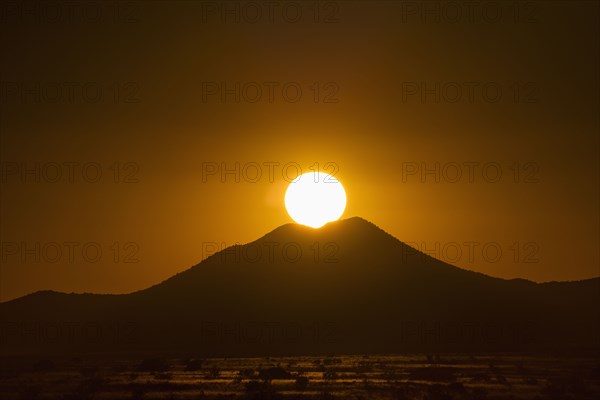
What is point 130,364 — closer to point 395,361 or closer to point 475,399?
point 395,361

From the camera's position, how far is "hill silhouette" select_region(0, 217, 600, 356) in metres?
141

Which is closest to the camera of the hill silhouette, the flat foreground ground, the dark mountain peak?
the flat foreground ground

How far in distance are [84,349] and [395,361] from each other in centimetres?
6448

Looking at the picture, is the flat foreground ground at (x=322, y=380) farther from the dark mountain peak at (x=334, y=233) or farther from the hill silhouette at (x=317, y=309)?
the dark mountain peak at (x=334, y=233)

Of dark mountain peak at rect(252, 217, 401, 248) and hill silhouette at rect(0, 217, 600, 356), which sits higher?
dark mountain peak at rect(252, 217, 401, 248)

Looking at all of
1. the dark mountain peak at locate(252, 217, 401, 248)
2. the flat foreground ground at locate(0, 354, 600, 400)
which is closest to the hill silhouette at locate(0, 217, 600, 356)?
the dark mountain peak at locate(252, 217, 401, 248)

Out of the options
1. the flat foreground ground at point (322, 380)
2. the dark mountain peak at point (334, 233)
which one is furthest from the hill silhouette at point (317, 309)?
the flat foreground ground at point (322, 380)

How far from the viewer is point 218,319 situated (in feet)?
514

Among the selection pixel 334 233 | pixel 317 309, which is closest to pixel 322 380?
pixel 317 309

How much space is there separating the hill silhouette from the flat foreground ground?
36.5 meters

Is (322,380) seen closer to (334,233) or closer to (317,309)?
(317,309)

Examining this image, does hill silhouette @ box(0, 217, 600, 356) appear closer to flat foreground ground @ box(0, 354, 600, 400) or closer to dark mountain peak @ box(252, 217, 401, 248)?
dark mountain peak @ box(252, 217, 401, 248)

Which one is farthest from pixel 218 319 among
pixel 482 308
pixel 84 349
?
pixel 482 308

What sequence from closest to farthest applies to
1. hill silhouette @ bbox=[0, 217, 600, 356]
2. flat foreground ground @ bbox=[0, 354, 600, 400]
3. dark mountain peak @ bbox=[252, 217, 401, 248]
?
flat foreground ground @ bbox=[0, 354, 600, 400] → hill silhouette @ bbox=[0, 217, 600, 356] → dark mountain peak @ bbox=[252, 217, 401, 248]
